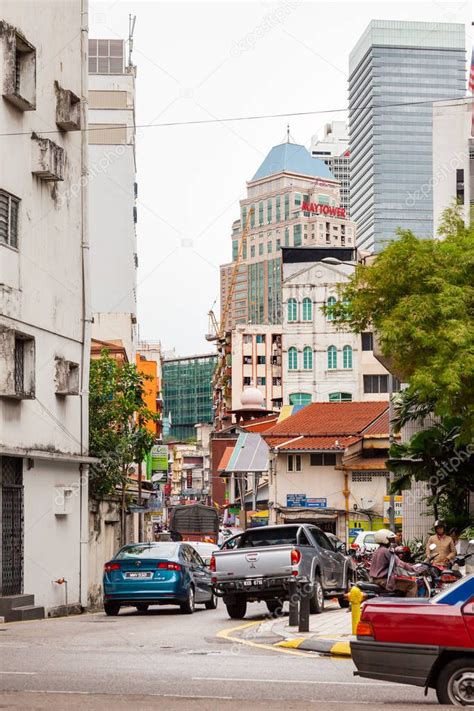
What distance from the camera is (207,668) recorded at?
13398 millimetres

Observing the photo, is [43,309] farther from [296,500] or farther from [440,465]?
A: [296,500]

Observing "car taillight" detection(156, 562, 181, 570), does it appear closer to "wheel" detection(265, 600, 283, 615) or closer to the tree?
"wheel" detection(265, 600, 283, 615)

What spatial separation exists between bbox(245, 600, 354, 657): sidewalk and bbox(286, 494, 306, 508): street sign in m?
41.1

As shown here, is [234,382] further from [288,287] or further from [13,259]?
[13,259]

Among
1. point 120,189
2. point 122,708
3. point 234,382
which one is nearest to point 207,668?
point 122,708

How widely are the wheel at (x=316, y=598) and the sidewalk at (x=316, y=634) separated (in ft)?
0.57

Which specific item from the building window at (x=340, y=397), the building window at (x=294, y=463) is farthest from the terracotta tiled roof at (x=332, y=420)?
the building window at (x=340, y=397)

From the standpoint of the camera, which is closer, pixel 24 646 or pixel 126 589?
pixel 24 646

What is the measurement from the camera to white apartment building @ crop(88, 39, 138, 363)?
228ft

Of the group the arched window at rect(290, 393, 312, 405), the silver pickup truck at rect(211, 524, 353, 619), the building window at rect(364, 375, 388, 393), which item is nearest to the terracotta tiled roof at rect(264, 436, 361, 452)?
the building window at rect(364, 375, 388, 393)

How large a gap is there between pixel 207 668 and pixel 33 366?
42.0ft

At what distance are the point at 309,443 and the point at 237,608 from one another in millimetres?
41425

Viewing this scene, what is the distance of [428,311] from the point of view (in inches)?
986

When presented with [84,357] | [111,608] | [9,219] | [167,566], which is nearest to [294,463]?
[84,357]
